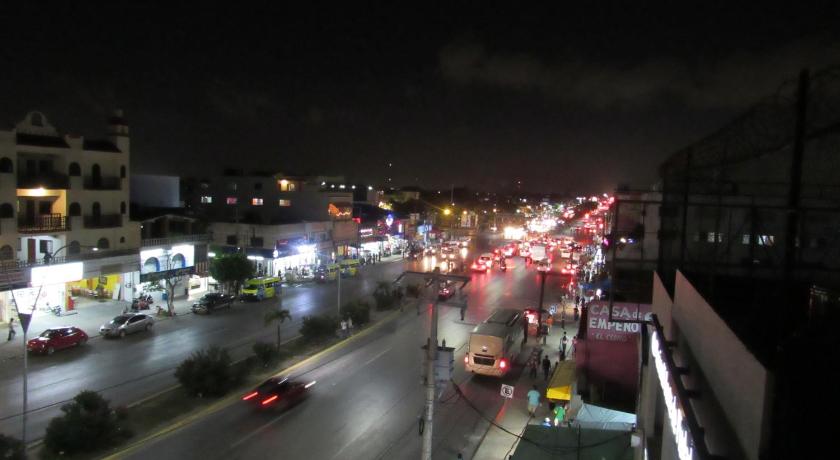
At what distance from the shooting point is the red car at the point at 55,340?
851 inches

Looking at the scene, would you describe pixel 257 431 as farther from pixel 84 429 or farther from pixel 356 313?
pixel 356 313

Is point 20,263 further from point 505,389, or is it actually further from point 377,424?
point 505,389

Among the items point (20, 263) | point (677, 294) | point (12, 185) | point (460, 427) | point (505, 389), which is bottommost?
point (460, 427)

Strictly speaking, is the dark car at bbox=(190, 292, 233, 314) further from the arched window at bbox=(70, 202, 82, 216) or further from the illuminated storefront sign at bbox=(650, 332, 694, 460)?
the illuminated storefront sign at bbox=(650, 332, 694, 460)

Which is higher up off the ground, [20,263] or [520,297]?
[20,263]

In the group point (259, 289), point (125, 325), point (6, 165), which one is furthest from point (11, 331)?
point (259, 289)

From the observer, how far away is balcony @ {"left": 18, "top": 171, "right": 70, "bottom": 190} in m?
26.8

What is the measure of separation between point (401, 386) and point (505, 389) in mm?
4298

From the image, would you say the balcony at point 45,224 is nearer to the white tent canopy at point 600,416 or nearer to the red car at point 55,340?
the red car at point 55,340

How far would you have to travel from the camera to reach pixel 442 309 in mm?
33656

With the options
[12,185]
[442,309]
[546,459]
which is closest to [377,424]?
[546,459]

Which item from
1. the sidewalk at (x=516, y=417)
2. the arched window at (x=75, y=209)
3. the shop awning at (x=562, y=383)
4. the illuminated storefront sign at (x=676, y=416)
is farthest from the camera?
the arched window at (x=75, y=209)

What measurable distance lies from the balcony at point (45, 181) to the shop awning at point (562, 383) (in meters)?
25.1

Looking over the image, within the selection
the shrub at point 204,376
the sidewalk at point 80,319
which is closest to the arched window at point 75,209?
the sidewalk at point 80,319
